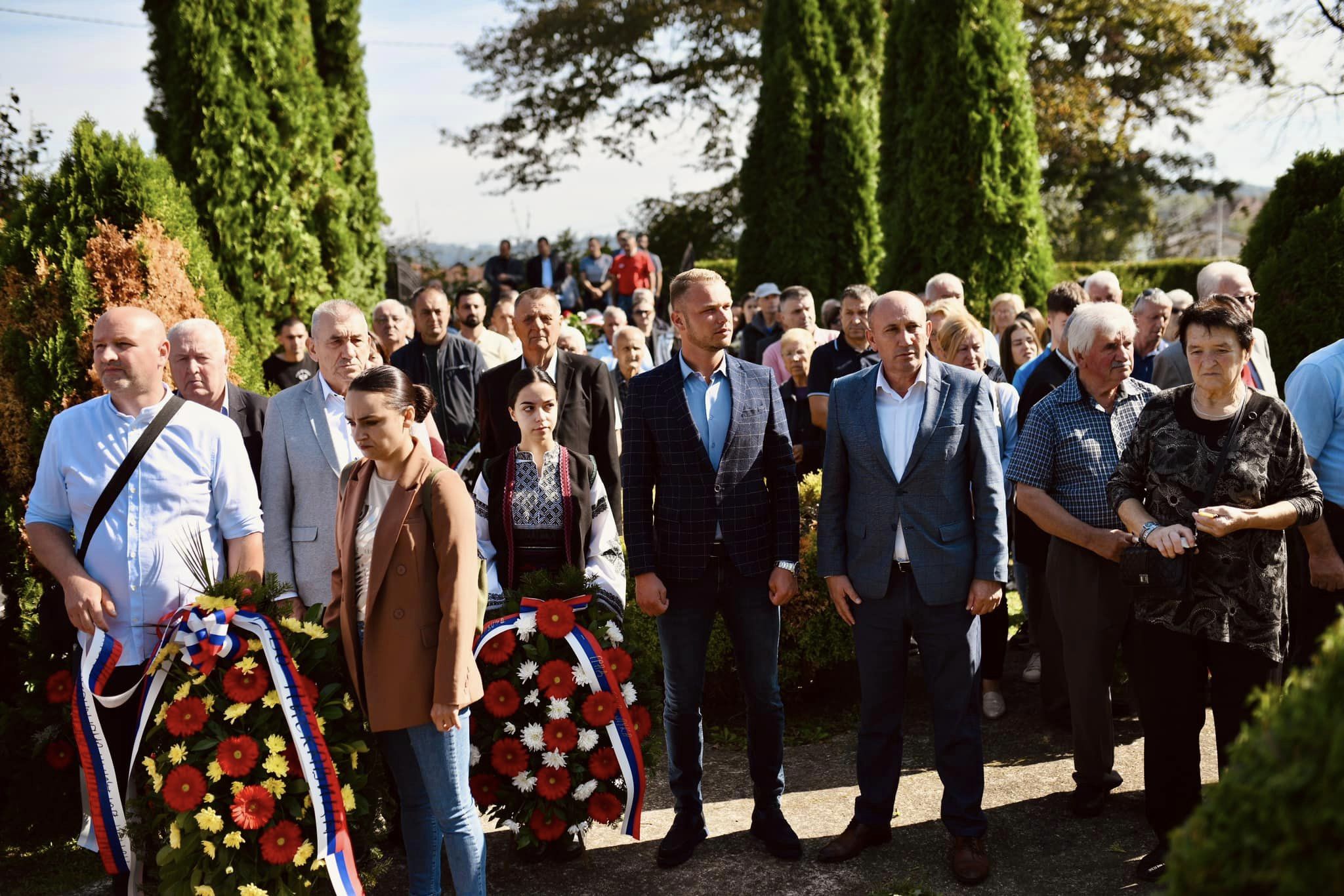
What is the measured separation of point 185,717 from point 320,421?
134 centimetres

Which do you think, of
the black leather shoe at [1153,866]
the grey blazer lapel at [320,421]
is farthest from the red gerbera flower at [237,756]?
the black leather shoe at [1153,866]

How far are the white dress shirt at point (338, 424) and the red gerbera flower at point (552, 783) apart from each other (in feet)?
4.93

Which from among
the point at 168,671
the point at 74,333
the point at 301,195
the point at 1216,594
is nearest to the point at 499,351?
the point at 301,195

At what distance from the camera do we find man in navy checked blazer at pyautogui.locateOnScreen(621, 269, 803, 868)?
419 centimetres

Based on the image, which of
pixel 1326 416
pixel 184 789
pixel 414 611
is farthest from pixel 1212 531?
pixel 184 789

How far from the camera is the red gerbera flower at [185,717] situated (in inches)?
142

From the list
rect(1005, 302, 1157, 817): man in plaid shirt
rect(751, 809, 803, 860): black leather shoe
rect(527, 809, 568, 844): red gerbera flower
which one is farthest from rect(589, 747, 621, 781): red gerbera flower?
rect(1005, 302, 1157, 817): man in plaid shirt

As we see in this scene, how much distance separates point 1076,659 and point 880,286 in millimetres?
7595

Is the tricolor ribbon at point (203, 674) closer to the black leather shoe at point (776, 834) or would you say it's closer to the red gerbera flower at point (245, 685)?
the red gerbera flower at point (245, 685)

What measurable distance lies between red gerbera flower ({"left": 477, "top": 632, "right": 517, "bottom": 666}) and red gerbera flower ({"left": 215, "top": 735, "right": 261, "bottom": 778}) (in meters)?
0.94

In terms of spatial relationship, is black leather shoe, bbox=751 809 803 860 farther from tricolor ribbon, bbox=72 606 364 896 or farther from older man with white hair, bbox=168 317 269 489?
older man with white hair, bbox=168 317 269 489

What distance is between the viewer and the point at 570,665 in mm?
4305

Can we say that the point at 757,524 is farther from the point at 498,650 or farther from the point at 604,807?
the point at 604,807

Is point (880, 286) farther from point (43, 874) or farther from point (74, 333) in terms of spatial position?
point (43, 874)
